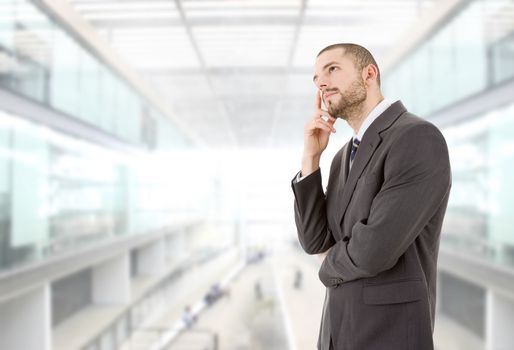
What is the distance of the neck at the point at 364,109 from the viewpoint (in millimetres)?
735

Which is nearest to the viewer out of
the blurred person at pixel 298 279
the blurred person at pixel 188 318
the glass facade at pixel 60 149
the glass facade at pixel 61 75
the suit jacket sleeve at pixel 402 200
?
the suit jacket sleeve at pixel 402 200

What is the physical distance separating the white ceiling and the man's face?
122 cm

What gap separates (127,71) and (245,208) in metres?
1.77

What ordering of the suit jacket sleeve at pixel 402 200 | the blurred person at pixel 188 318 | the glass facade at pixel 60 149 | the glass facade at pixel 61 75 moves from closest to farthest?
the suit jacket sleeve at pixel 402 200, the glass facade at pixel 61 75, the glass facade at pixel 60 149, the blurred person at pixel 188 318

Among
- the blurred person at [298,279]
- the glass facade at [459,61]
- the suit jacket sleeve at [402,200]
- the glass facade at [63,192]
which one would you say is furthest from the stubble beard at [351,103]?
the blurred person at [298,279]

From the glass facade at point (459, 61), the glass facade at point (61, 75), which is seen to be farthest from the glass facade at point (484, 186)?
the glass facade at point (61, 75)

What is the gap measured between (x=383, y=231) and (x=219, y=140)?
16.6 feet

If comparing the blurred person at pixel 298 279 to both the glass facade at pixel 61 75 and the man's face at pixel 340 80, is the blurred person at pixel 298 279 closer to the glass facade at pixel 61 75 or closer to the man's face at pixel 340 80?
the glass facade at pixel 61 75

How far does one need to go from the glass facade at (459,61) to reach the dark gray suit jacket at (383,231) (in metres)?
2.09

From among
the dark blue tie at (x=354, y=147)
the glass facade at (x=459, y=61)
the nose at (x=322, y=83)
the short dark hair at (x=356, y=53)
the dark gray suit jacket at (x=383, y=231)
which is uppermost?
the glass facade at (x=459, y=61)

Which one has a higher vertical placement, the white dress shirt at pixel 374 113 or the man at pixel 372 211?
the white dress shirt at pixel 374 113

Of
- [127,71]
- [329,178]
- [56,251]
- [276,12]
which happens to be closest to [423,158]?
[329,178]

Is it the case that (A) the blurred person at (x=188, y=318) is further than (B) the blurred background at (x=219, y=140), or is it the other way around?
(A) the blurred person at (x=188, y=318)

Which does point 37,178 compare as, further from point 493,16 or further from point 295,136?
point 493,16
